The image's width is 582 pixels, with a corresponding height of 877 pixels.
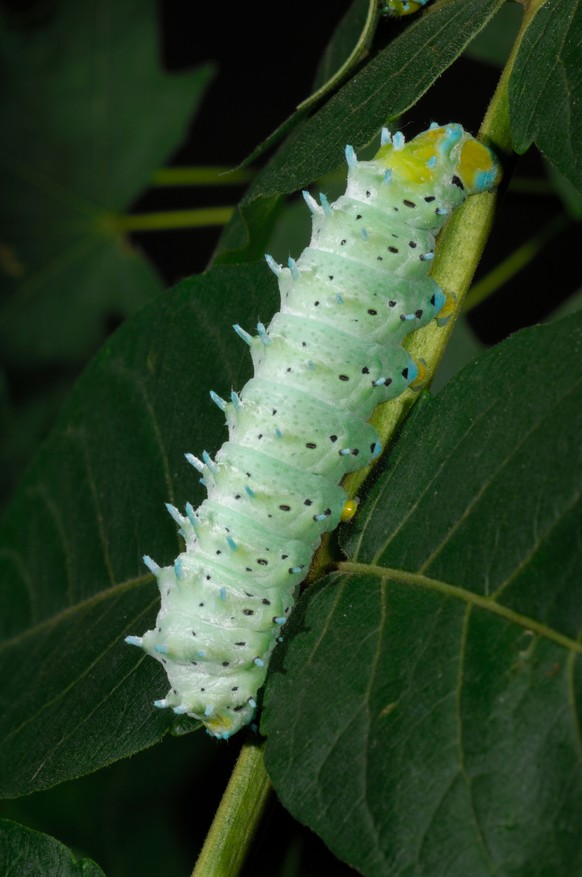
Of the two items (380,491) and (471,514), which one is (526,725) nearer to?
(471,514)

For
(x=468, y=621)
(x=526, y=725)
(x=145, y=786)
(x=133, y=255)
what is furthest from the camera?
(x=133, y=255)

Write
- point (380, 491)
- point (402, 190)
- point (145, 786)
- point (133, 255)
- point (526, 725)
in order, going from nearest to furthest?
1. point (526, 725)
2. point (380, 491)
3. point (402, 190)
4. point (145, 786)
5. point (133, 255)

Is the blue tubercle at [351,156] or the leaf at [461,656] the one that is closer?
the leaf at [461,656]

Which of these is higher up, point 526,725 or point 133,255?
point 133,255

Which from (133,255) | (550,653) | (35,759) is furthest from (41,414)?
(550,653)

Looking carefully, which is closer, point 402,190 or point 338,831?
point 338,831

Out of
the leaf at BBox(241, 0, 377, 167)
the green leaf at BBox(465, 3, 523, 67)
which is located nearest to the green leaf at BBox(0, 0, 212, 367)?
the green leaf at BBox(465, 3, 523, 67)

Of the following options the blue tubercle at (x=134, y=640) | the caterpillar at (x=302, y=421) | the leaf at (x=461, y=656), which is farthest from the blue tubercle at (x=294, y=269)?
the blue tubercle at (x=134, y=640)

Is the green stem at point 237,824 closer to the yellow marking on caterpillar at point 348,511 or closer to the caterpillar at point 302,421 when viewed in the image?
the caterpillar at point 302,421
